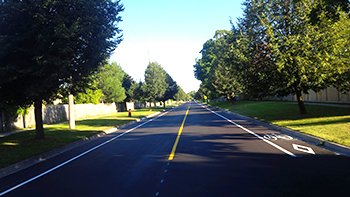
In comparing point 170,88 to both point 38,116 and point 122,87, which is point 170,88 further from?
point 38,116

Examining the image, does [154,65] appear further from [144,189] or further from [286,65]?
[144,189]

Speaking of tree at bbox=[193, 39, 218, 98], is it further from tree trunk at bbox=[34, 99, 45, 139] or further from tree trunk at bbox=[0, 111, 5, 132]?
tree trunk at bbox=[34, 99, 45, 139]

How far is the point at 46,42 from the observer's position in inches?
669

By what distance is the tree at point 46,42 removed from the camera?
16.7 metres

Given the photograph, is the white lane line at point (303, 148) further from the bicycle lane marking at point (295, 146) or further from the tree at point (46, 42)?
the tree at point (46, 42)

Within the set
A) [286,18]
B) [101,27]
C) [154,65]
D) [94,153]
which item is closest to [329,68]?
[286,18]

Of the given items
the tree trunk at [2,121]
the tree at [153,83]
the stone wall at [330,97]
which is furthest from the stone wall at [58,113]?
the stone wall at [330,97]

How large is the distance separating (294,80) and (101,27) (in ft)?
42.2

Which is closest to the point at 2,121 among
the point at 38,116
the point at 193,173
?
the point at 38,116

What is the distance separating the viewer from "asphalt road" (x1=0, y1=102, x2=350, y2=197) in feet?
25.2

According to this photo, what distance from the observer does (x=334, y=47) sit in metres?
24.6

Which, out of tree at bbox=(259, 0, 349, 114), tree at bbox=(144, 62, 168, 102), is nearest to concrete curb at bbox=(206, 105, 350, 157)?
tree at bbox=(259, 0, 349, 114)

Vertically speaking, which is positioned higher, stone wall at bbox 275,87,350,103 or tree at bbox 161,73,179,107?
tree at bbox 161,73,179,107

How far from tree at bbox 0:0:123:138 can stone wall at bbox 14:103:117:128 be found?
40.9ft
